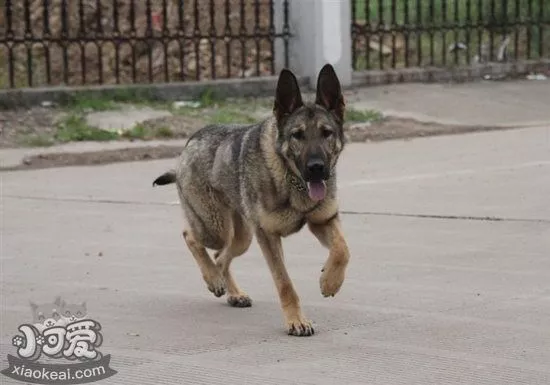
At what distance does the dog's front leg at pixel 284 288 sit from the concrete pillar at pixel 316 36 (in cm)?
981

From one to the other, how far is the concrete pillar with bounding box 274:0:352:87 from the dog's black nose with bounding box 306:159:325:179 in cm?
1002

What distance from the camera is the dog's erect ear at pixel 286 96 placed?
678 cm

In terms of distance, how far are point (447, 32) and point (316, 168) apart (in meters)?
12.0

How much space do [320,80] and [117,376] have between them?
1.98 m

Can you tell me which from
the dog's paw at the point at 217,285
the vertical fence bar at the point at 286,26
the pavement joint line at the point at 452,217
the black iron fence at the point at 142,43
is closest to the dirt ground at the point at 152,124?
the black iron fence at the point at 142,43

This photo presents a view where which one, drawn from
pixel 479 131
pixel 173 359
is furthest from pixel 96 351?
pixel 479 131

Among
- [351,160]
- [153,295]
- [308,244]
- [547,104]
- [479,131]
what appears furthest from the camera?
[547,104]

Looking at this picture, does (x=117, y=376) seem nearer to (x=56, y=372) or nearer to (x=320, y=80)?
(x=56, y=372)

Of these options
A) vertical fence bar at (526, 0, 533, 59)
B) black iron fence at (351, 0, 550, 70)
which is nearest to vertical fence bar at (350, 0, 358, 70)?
black iron fence at (351, 0, 550, 70)

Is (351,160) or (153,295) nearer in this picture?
(153,295)

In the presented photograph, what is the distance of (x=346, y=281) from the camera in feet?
25.6

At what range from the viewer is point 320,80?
6.87m

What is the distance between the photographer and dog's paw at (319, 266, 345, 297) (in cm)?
661

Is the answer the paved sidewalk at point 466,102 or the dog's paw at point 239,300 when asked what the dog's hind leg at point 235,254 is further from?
the paved sidewalk at point 466,102
